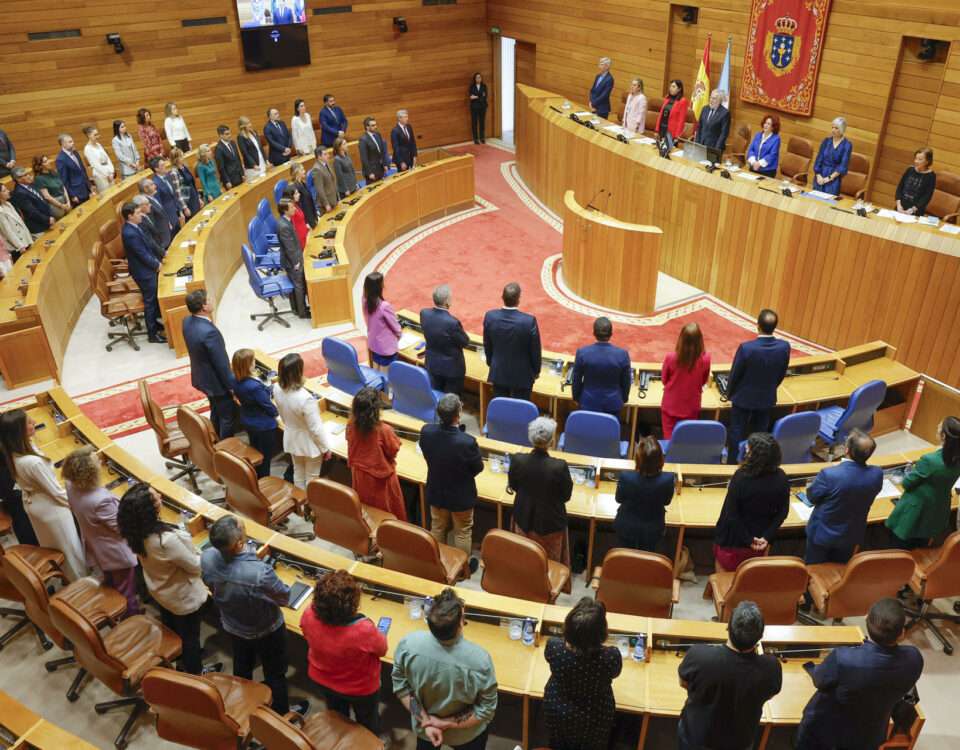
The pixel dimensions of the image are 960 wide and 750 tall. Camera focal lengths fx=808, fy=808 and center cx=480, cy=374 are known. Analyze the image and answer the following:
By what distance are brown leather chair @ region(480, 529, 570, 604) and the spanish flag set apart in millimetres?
9081

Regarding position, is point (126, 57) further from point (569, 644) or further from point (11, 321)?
point (569, 644)

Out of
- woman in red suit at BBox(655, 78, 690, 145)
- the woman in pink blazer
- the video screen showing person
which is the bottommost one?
the woman in pink blazer

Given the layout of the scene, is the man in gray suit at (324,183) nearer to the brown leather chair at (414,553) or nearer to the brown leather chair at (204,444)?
the brown leather chair at (204,444)

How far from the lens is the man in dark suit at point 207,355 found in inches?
251

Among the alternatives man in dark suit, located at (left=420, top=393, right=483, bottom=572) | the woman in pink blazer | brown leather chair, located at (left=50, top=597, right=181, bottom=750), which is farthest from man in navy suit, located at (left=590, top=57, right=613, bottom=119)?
brown leather chair, located at (left=50, top=597, right=181, bottom=750)

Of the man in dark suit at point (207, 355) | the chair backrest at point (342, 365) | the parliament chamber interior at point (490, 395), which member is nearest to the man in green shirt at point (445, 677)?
the parliament chamber interior at point (490, 395)

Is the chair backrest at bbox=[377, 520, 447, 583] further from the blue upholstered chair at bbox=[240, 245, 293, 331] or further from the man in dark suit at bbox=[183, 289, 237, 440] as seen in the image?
the blue upholstered chair at bbox=[240, 245, 293, 331]

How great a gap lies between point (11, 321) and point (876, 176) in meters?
10.7

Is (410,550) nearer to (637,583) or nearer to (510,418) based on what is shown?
(637,583)

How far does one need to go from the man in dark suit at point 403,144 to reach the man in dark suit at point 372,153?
0.27 m

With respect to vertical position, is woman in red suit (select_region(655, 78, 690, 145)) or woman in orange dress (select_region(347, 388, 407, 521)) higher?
woman in red suit (select_region(655, 78, 690, 145))

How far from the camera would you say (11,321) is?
8219 millimetres

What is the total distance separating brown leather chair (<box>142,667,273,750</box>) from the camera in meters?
3.72

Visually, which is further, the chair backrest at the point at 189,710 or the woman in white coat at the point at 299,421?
the woman in white coat at the point at 299,421
